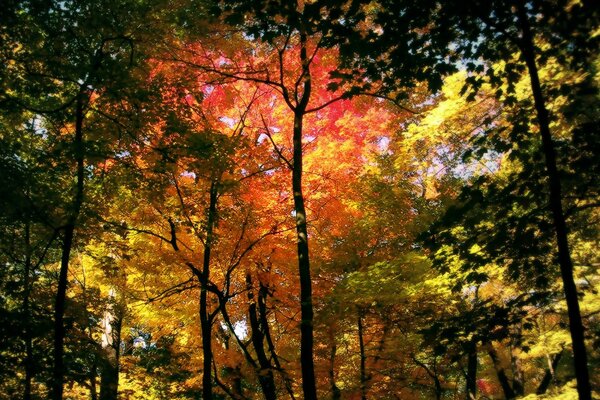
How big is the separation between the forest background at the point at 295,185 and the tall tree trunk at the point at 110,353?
94 millimetres

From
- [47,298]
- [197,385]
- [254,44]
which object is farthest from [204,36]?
[197,385]

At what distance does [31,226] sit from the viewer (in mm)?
9734

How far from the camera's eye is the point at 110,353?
44.0 feet

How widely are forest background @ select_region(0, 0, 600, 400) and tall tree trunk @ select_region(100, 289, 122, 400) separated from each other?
0.31ft

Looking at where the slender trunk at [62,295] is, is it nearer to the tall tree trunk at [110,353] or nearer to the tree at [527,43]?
the tall tree trunk at [110,353]

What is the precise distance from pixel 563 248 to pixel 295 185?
565 centimetres

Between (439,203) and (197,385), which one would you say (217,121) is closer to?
(439,203)

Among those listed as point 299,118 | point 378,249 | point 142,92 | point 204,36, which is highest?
point 204,36

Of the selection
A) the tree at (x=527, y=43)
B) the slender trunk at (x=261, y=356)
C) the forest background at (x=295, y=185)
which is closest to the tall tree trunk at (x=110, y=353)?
the forest background at (x=295, y=185)

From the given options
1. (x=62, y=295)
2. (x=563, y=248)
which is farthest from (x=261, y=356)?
(x=563, y=248)

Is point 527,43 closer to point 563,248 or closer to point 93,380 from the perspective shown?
point 563,248

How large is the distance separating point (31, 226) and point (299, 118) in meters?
6.66

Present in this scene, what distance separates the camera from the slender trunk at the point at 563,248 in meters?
3.74

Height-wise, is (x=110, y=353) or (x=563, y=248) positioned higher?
(x=110, y=353)
